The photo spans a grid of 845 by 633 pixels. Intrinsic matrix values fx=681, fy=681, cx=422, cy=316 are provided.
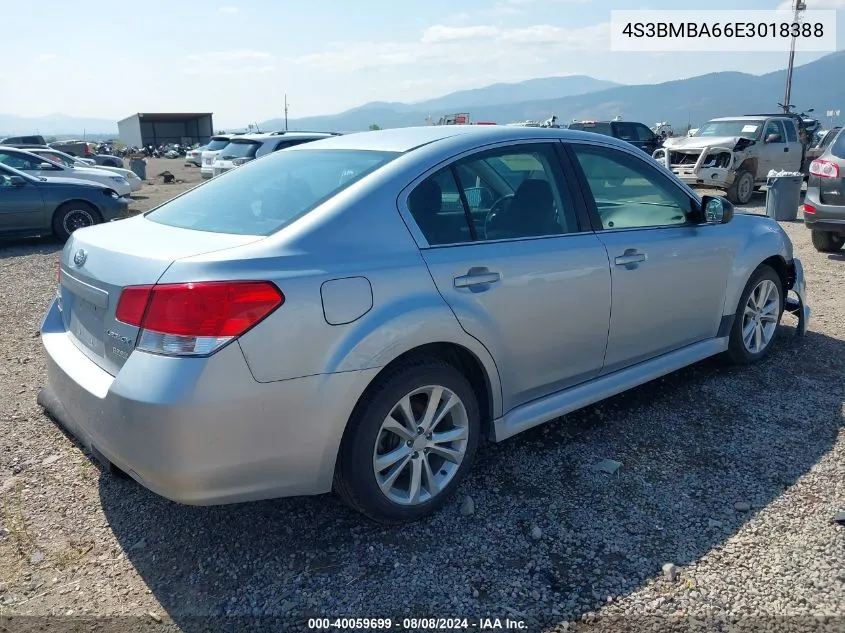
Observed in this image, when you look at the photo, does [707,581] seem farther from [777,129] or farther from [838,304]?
[777,129]

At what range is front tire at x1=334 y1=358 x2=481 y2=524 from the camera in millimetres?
2645

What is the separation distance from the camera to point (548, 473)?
132 inches

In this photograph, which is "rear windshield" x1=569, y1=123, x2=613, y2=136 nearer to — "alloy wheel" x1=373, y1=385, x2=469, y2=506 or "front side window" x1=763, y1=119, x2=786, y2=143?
"front side window" x1=763, y1=119, x2=786, y2=143

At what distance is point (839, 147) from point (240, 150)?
10.9 meters

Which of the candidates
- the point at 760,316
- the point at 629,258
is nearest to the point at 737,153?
the point at 760,316

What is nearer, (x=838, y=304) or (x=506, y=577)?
(x=506, y=577)

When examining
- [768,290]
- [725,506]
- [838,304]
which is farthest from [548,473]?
[838,304]

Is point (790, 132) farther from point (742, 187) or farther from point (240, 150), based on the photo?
point (240, 150)

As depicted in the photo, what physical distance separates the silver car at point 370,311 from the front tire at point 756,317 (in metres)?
0.70

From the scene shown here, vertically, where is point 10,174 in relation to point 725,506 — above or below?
above

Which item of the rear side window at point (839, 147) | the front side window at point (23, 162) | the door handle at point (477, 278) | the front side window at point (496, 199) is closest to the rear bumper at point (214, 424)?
the door handle at point (477, 278)

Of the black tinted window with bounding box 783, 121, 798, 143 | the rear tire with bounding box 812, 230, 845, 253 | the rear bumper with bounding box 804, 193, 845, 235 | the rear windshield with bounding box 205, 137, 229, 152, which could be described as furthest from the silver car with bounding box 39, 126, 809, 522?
the rear windshield with bounding box 205, 137, 229, 152

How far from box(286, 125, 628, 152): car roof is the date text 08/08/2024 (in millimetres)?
1949

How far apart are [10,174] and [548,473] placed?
10.0 meters
